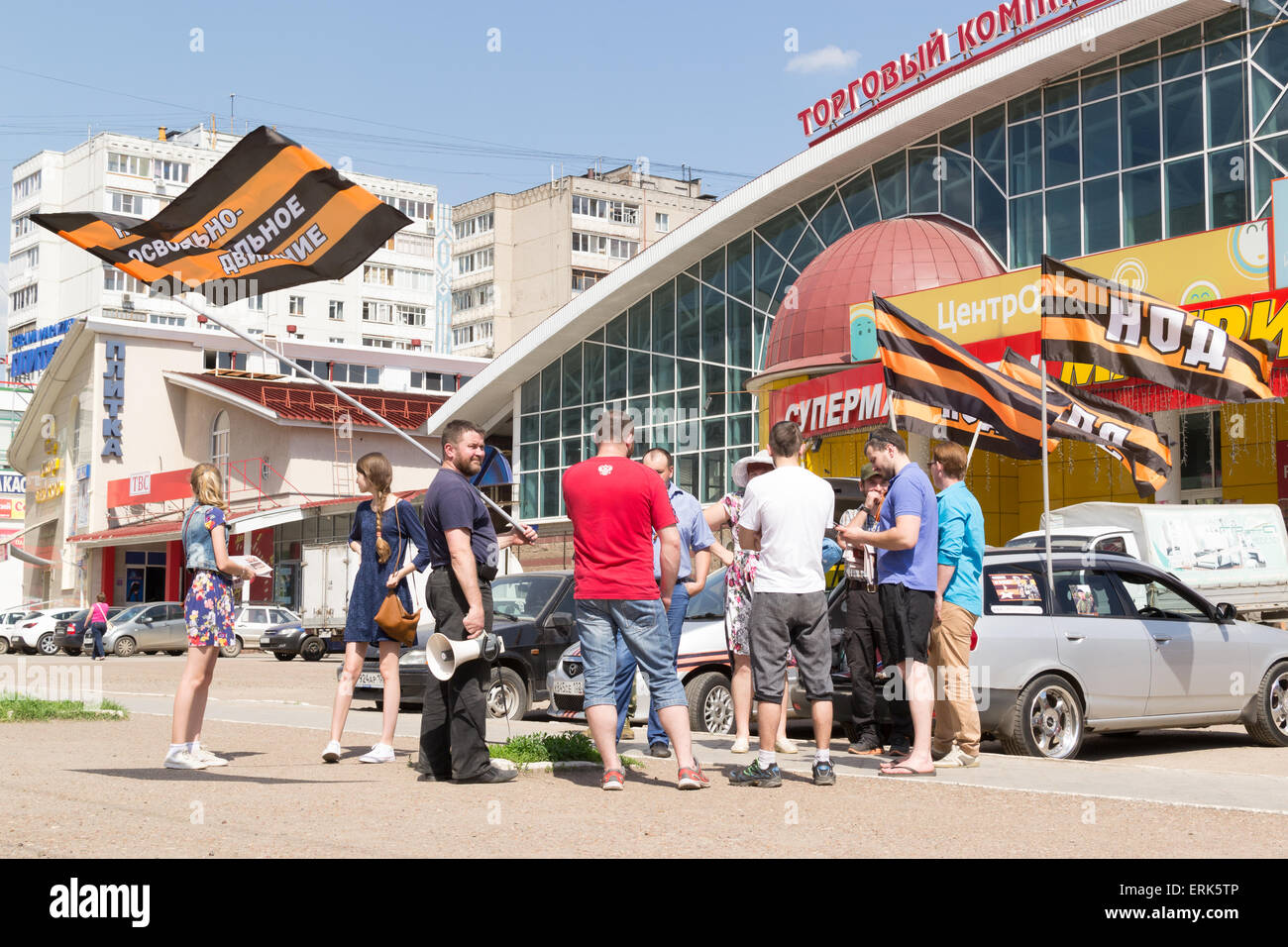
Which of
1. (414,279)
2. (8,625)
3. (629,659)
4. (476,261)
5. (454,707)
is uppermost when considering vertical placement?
(414,279)

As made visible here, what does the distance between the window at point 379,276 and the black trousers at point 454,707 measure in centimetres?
10267

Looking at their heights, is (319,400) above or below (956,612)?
above

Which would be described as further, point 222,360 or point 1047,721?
point 222,360

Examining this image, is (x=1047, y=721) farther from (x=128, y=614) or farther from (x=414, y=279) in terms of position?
(x=414, y=279)

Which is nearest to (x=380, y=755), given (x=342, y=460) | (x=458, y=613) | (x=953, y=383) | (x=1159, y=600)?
(x=458, y=613)

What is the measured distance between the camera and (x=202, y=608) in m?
8.48

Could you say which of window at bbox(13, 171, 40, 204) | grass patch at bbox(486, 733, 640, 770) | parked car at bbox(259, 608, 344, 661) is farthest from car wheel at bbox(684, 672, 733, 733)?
window at bbox(13, 171, 40, 204)

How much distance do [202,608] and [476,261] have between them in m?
92.9

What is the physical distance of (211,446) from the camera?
189 feet

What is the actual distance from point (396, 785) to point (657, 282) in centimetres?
3495

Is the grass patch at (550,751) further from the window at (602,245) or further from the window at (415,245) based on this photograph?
the window at (415,245)

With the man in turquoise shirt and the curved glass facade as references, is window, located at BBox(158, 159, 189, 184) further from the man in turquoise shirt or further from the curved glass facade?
the man in turquoise shirt
